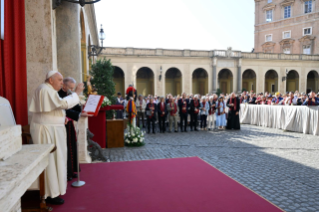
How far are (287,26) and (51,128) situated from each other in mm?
44697

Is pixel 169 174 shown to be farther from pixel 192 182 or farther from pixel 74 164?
pixel 74 164

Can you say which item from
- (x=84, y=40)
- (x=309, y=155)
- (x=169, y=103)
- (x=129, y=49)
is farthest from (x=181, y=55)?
(x=309, y=155)

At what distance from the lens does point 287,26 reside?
3875cm

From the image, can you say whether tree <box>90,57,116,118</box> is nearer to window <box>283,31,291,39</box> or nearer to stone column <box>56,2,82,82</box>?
stone column <box>56,2,82,82</box>

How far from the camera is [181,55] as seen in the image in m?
28.5

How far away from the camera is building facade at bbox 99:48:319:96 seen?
2695 cm

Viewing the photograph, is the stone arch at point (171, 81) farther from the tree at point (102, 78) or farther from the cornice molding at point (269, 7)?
the tree at point (102, 78)

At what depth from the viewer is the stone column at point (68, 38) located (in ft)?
17.7

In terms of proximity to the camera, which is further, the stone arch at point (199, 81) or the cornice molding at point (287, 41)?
the cornice molding at point (287, 41)

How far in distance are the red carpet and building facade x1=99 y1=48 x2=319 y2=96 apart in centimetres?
2209

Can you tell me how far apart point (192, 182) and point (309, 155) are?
4.94 meters

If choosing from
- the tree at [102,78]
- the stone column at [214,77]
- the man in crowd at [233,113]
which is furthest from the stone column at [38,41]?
the stone column at [214,77]

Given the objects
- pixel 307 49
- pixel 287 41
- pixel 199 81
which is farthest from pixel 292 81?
pixel 199 81

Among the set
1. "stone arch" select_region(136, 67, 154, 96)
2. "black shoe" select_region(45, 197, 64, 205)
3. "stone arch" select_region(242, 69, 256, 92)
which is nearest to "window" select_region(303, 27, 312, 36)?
"stone arch" select_region(242, 69, 256, 92)
